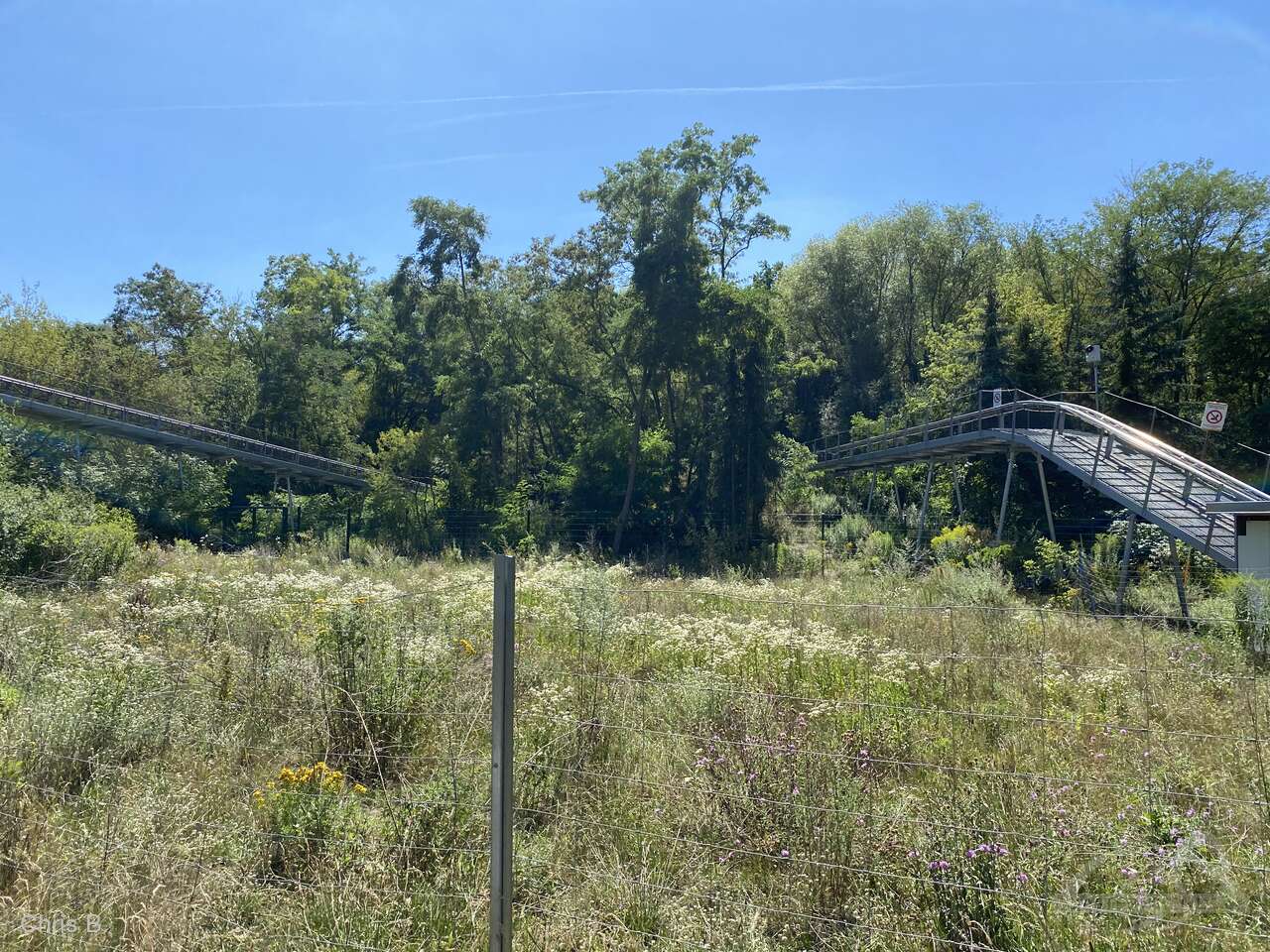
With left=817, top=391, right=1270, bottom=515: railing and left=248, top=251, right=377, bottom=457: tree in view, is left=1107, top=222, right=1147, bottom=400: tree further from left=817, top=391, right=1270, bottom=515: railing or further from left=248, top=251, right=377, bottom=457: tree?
left=248, top=251, right=377, bottom=457: tree

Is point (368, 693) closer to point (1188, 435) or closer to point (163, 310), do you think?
point (1188, 435)

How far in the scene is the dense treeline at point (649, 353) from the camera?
27.4 m

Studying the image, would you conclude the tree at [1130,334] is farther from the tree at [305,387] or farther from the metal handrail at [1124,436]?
the tree at [305,387]

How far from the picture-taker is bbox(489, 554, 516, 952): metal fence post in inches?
104

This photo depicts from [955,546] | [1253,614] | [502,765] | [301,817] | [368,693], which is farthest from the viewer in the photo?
[955,546]

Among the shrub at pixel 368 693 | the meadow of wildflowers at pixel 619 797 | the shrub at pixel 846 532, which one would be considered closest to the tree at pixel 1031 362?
the shrub at pixel 846 532

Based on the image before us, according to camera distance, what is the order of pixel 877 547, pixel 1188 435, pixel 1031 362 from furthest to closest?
pixel 1031 362 < pixel 1188 435 < pixel 877 547

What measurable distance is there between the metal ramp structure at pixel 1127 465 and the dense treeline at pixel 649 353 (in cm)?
771

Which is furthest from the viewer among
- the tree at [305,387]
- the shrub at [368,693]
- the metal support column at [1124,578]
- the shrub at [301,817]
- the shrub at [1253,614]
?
the tree at [305,387]

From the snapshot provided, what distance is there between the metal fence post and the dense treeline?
80.2ft

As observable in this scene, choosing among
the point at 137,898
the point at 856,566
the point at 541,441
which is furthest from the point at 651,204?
the point at 137,898

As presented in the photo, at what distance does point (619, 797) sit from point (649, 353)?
24872 mm

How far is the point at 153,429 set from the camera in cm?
2764

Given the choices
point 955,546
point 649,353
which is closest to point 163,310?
point 649,353
